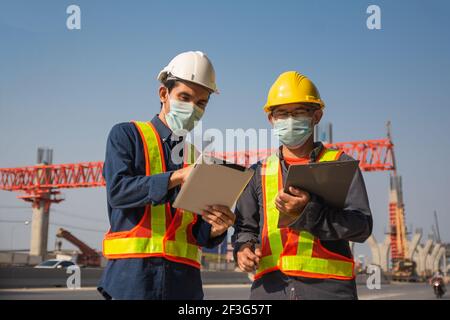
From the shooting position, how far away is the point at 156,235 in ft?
8.14

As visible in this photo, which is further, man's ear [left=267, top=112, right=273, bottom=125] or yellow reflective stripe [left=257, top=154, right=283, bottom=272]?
man's ear [left=267, top=112, right=273, bottom=125]

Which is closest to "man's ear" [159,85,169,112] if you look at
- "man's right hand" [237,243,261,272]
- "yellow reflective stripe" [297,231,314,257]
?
"man's right hand" [237,243,261,272]

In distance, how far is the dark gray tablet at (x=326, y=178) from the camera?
8.27ft

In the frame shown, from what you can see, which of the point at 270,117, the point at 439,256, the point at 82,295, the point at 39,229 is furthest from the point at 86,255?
the point at 439,256

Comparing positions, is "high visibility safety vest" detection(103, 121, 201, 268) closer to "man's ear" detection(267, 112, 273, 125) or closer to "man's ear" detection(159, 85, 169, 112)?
"man's ear" detection(159, 85, 169, 112)

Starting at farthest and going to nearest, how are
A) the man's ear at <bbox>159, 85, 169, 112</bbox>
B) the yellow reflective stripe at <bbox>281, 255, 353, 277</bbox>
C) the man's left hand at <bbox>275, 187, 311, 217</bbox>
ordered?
1. the man's ear at <bbox>159, 85, 169, 112</bbox>
2. the yellow reflective stripe at <bbox>281, 255, 353, 277</bbox>
3. the man's left hand at <bbox>275, 187, 311, 217</bbox>

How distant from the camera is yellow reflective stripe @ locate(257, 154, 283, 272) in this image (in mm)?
2842

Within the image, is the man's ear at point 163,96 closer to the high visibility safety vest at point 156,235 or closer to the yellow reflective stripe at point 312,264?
the high visibility safety vest at point 156,235

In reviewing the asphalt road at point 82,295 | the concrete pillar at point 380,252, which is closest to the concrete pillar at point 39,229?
the asphalt road at point 82,295

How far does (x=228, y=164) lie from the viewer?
2.32 m

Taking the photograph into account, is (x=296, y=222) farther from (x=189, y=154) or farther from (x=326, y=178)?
(x=189, y=154)

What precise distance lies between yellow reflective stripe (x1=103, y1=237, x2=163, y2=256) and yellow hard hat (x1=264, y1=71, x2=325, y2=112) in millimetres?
1118
